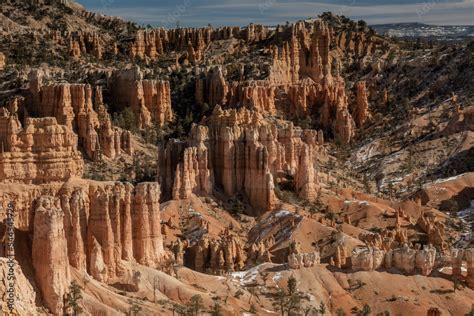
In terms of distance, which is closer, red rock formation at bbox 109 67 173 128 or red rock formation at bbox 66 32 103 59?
red rock formation at bbox 109 67 173 128

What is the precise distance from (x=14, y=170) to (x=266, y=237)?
77.7 ft

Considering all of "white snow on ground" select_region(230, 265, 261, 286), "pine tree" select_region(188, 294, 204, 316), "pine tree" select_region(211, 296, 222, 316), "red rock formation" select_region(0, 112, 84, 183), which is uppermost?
"red rock formation" select_region(0, 112, 84, 183)

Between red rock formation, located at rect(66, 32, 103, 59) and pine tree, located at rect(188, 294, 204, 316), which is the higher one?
red rock formation, located at rect(66, 32, 103, 59)

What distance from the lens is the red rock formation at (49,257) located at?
4538 cm

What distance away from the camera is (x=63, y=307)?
45406mm

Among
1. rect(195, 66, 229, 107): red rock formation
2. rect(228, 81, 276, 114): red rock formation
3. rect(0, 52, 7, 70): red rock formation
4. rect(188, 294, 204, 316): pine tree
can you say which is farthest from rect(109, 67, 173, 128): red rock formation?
Answer: rect(188, 294, 204, 316): pine tree

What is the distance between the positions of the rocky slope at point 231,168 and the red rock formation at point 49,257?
0.08 m

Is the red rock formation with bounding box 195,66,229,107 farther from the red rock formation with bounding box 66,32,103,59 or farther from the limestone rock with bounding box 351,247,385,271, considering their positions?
the limestone rock with bounding box 351,247,385,271

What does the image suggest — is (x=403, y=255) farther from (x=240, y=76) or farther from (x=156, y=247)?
(x=240, y=76)

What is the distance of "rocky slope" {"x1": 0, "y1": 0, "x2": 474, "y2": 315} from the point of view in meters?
52.0

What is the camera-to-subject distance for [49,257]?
45.5m

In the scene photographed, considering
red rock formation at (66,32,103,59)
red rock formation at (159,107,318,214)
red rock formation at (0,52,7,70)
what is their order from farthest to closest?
red rock formation at (66,32,103,59) → red rock formation at (0,52,7,70) → red rock formation at (159,107,318,214)

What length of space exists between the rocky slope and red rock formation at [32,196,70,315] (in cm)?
8

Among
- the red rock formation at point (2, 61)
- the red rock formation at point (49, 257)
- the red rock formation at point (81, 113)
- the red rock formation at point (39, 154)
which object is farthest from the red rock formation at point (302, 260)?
the red rock formation at point (2, 61)
